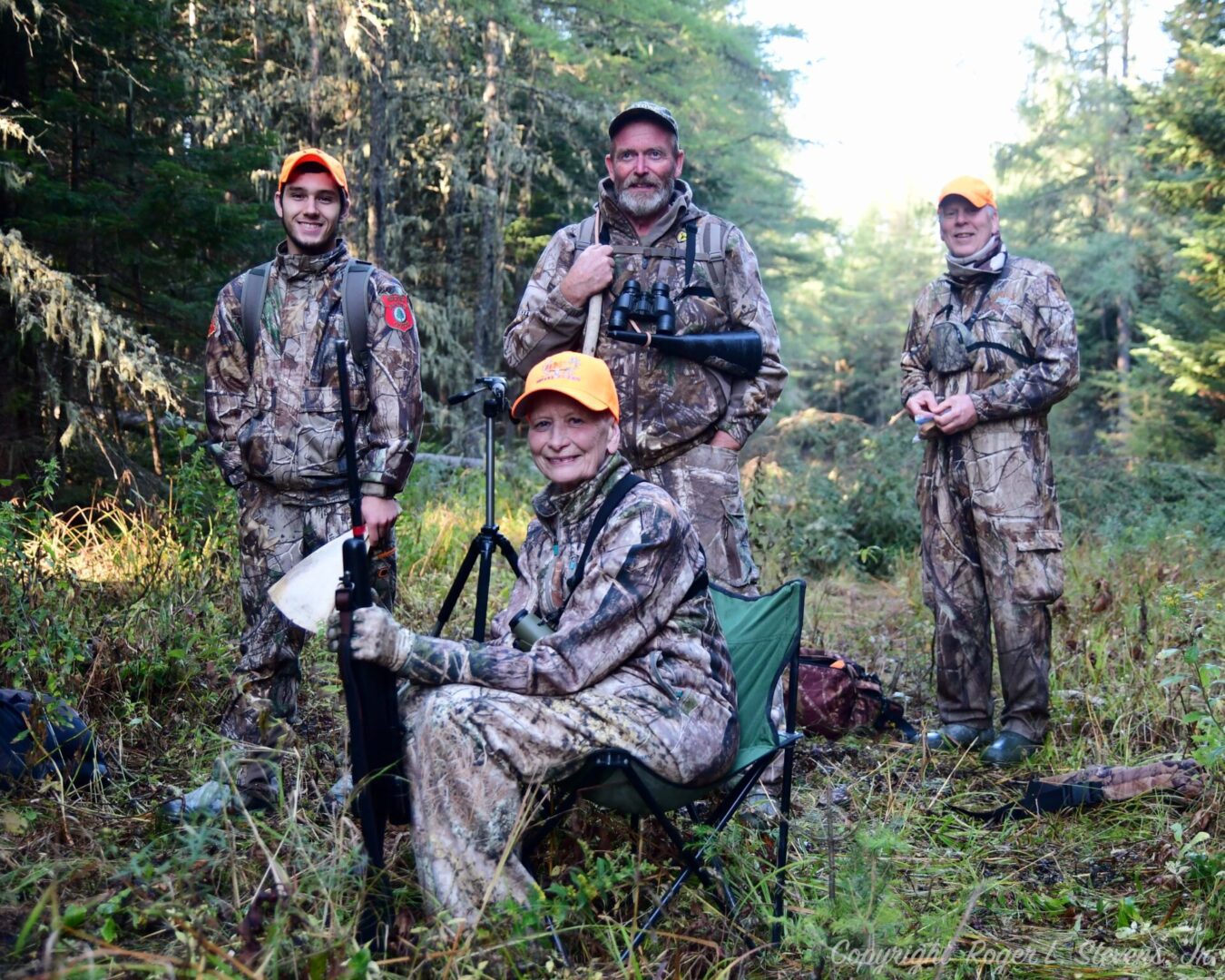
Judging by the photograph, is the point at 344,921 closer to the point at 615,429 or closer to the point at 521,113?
the point at 615,429

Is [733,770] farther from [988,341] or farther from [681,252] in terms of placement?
[988,341]

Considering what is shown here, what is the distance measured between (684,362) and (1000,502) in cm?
182

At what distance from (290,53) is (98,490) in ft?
30.2

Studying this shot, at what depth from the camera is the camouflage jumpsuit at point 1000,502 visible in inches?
201

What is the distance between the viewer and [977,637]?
5.35m

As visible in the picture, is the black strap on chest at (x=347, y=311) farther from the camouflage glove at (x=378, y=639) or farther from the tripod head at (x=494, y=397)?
the camouflage glove at (x=378, y=639)

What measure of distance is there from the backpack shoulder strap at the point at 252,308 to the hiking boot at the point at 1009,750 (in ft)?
Result: 12.1

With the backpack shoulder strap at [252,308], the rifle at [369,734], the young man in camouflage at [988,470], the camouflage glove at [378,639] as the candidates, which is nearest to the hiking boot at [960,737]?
the young man in camouflage at [988,470]

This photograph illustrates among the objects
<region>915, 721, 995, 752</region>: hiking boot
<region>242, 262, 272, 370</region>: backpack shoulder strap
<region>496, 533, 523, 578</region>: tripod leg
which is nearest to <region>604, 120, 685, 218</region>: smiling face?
<region>242, 262, 272, 370</region>: backpack shoulder strap

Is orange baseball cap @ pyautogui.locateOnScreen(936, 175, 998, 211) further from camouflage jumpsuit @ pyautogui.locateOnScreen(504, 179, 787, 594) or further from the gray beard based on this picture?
the gray beard

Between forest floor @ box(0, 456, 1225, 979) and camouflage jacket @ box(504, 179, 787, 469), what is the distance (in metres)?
1.52

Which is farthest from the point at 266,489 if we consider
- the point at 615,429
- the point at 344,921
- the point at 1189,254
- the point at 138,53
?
the point at 1189,254

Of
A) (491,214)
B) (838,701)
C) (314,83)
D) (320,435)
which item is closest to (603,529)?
(320,435)

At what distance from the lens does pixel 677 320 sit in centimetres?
440
